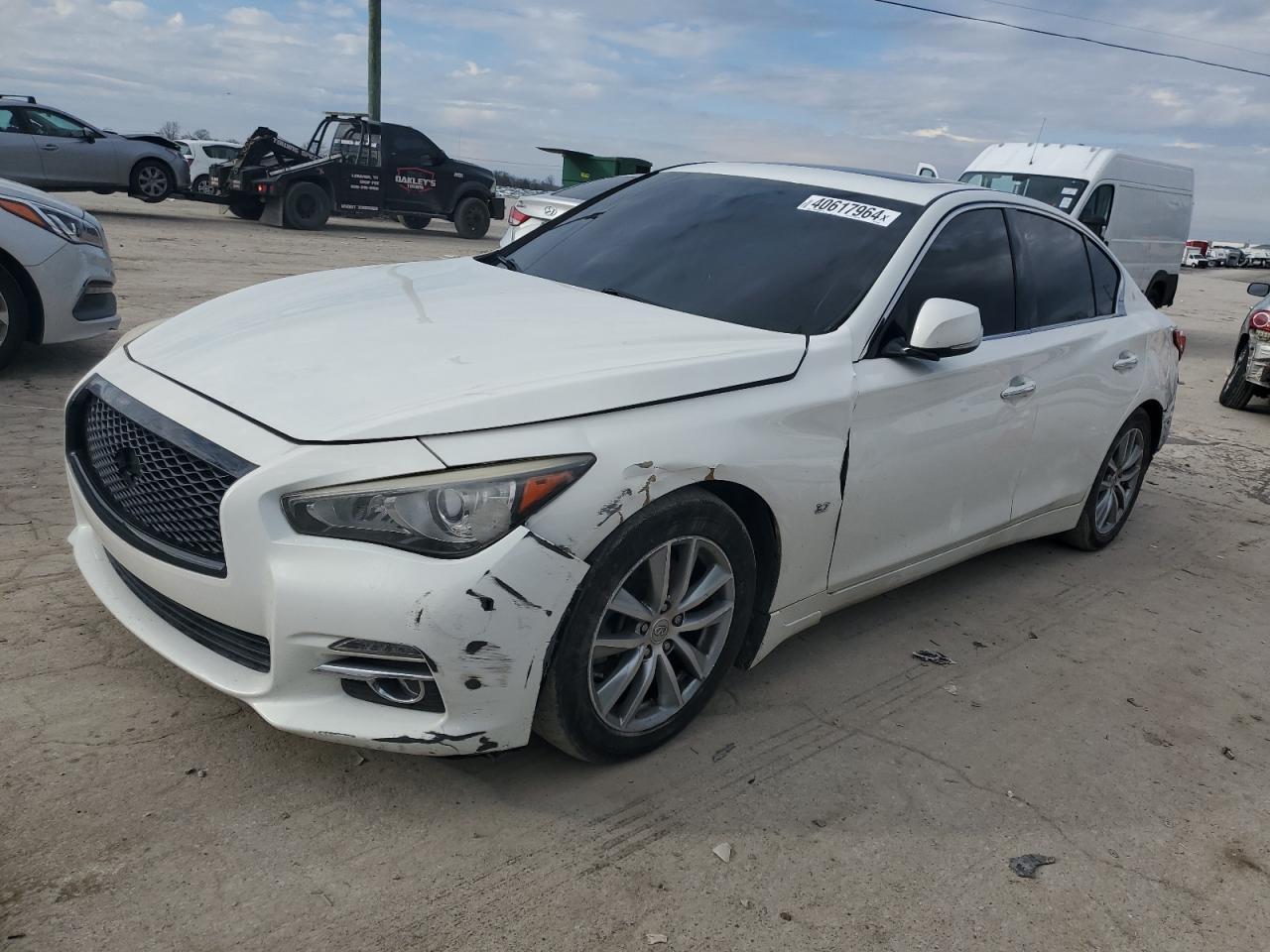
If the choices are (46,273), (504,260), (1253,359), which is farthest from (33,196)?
(1253,359)

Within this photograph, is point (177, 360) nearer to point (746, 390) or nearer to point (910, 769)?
point (746, 390)

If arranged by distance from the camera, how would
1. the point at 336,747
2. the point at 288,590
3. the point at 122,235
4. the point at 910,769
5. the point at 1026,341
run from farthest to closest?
the point at 122,235 < the point at 1026,341 < the point at 910,769 < the point at 336,747 < the point at 288,590

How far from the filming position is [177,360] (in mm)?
2984

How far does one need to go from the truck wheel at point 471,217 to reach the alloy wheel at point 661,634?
19.5 m

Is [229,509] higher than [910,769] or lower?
higher

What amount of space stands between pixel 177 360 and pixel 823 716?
2.19m

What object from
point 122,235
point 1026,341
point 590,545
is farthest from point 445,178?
point 590,545

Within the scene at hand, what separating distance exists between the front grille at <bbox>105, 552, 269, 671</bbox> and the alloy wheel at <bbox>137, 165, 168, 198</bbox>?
17.4m

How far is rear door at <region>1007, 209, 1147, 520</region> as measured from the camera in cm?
425

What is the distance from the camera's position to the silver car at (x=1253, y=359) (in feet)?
30.5

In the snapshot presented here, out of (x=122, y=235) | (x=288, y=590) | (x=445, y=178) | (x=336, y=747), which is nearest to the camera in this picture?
(x=288, y=590)

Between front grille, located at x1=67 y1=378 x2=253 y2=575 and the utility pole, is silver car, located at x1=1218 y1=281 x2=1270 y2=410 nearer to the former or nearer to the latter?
front grille, located at x1=67 y1=378 x2=253 y2=575

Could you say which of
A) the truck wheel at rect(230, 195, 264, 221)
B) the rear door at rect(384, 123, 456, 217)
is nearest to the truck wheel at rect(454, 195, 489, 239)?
the rear door at rect(384, 123, 456, 217)

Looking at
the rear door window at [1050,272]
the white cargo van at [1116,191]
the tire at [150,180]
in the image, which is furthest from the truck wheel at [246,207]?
the rear door window at [1050,272]
